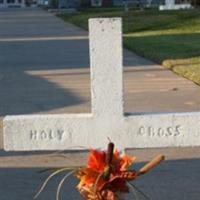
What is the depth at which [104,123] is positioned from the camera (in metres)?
4.33

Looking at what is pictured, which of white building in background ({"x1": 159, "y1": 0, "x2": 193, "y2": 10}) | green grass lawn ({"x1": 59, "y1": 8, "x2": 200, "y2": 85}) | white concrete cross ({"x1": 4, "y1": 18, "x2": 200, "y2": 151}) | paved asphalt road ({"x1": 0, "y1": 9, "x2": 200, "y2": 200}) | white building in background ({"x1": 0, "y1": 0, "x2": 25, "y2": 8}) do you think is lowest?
white building in background ({"x1": 0, "y1": 0, "x2": 25, "y2": 8})

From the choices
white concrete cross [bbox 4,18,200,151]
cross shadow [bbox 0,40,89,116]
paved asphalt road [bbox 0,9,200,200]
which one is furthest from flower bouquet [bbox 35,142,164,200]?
cross shadow [bbox 0,40,89,116]

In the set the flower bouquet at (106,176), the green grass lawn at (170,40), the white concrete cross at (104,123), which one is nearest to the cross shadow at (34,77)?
the green grass lawn at (170,40)

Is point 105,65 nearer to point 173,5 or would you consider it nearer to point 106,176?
point 106,176

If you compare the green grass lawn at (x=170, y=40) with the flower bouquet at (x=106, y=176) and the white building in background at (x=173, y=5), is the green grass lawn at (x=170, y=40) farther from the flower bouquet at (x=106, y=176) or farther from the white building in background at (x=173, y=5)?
the white building in background at (x=173, y=5)

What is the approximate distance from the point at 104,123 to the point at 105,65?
302mm

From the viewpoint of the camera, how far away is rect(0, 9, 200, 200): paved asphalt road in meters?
7.22

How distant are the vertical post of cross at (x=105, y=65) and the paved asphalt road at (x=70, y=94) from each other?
266 centimetres

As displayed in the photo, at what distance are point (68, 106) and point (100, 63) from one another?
28.3 feet

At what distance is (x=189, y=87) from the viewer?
15016 millimetres

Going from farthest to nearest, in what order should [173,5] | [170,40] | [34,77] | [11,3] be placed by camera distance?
[11,3] → [173,5] → [170,40] → [34,77]

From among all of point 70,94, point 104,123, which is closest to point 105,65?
point 104,123

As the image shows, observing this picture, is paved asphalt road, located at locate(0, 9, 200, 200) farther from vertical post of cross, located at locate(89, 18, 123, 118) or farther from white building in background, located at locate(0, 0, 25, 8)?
white building in background, located at locate(0, 0, 25, 8)

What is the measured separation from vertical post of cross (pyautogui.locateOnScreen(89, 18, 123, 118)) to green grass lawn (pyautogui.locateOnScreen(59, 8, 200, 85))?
11.3 meters
